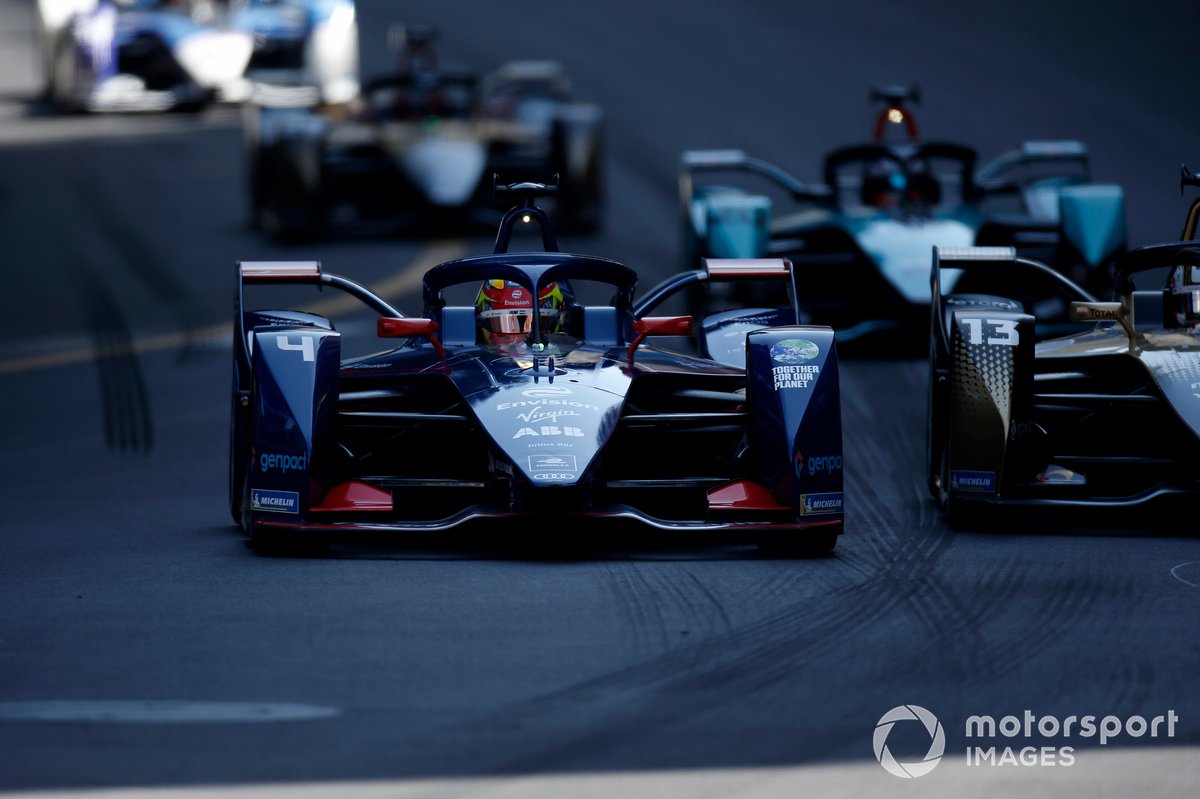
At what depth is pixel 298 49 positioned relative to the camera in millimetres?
27375

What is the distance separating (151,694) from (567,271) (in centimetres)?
392

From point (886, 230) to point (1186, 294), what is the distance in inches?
225

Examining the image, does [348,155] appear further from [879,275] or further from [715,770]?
[715,770]

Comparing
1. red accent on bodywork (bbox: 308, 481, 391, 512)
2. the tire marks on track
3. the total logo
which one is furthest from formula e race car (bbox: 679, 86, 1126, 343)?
red accent on bodywork (bbox: 308, 481, 391, 512)

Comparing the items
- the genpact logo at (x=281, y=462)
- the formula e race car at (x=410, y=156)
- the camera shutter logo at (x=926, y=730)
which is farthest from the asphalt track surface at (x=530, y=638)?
the formula e race car at (x=410, y=156)

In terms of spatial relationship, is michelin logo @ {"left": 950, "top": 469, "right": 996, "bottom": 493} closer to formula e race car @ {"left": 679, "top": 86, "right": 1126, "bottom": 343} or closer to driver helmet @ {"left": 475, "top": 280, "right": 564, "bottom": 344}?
driver helmet @ {"left": 475, "top": 280, "right": 564, "bottom": 344}

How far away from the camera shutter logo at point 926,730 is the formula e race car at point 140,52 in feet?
73.7

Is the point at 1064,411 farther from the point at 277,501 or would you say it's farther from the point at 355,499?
the point at 277,501

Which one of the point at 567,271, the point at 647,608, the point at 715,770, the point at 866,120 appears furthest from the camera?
the point at 866,120

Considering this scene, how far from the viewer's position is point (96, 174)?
25312mm

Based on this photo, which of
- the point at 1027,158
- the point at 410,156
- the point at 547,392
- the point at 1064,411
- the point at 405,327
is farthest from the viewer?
the point at 410,156

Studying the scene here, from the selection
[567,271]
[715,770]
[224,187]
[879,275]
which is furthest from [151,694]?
[224,187]

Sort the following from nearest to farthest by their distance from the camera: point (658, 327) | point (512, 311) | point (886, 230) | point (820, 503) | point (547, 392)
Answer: point (820, 503)
point (547, 392)
point (658, 327)
point (512, 311)
point (886, 230)

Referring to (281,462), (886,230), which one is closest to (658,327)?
(281,462)
